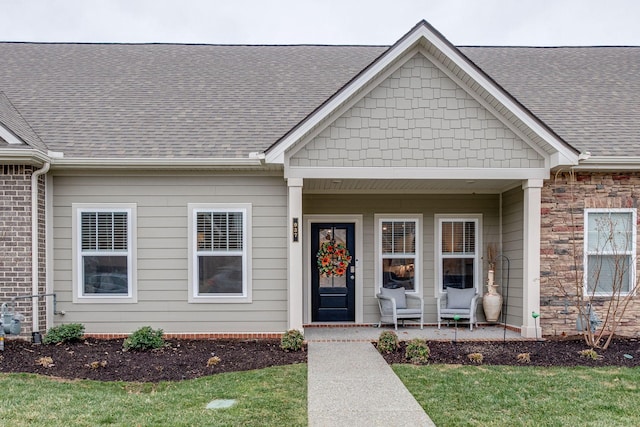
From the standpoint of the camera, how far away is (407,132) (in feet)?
27.8

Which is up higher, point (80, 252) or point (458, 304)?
point (80, 252)

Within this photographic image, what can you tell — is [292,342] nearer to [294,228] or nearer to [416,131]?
[294,228]

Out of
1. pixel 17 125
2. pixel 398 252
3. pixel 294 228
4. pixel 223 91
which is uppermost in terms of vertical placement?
pixel 223 91

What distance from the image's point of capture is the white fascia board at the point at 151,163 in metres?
8.55

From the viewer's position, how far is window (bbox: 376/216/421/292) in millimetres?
10328

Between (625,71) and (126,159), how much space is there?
36.4ft

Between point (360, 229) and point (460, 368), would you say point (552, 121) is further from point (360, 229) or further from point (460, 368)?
point (460, 368)

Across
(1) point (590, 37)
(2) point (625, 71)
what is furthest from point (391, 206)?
(1) point (590, 37)

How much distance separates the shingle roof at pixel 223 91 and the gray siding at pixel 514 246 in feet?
4.59

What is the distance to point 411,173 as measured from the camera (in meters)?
8.46

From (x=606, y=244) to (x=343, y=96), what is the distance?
5.20 metres

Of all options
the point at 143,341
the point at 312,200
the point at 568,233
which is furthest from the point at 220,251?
the point at 568,233

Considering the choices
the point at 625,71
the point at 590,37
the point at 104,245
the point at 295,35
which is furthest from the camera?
the point at 295,35

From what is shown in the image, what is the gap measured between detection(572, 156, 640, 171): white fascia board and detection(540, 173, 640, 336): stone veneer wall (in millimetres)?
278
